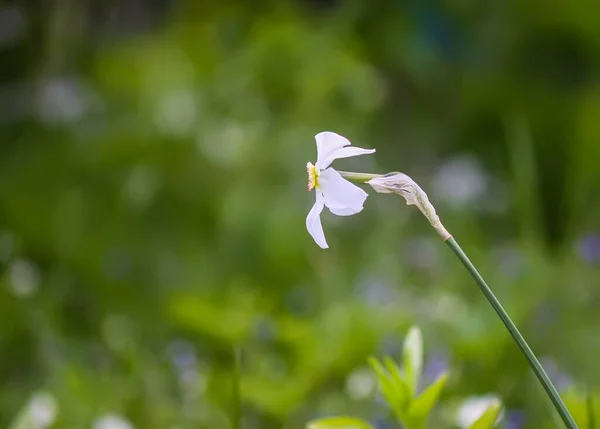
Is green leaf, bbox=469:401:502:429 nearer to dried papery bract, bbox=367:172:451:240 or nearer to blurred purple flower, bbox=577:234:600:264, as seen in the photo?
dried papery bract, bbox=367:172:451:240

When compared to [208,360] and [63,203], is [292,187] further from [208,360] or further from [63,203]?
[208,360]

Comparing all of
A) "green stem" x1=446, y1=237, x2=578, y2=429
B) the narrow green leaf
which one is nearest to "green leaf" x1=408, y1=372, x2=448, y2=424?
the narrow green leaf

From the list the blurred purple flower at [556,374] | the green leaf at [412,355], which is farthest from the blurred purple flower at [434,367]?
the green leaf at [412,355]

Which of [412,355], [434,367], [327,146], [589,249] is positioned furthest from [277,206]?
[327,146]

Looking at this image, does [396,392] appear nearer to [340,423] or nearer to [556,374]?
[340,423]

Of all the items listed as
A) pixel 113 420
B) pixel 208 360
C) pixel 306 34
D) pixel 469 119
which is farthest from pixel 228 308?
pixel 469 119

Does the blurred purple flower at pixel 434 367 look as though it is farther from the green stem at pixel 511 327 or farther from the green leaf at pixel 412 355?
the green stem at pixel 511 327
